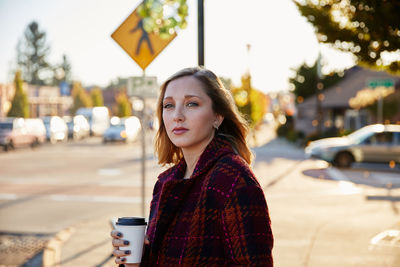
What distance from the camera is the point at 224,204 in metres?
1.67

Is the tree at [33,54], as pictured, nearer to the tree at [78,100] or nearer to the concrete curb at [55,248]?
the tree at [78,100]

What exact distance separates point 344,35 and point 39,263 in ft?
16.2

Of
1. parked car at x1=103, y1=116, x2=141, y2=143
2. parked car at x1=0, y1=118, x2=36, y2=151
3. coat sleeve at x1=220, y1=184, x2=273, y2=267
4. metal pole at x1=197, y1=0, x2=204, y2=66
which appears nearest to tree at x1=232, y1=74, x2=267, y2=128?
parked car at x1=103, y1=116, x2=141, y2=143

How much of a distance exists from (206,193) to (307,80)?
45637 mm

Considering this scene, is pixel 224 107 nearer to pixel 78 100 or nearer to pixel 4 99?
pixel 4 99

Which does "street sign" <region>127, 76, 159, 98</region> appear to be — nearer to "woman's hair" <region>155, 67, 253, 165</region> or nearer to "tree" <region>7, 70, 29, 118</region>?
"woman's hair" <region>155, 67, 253, 165</region>

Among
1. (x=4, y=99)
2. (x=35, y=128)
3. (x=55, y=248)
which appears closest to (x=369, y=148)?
(x=55, y=248)

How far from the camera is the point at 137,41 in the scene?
5.24m

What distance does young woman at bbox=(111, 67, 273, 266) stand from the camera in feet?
5.38

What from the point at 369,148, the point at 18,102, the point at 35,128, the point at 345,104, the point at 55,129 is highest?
the point at 345,104

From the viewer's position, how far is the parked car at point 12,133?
25844 mm

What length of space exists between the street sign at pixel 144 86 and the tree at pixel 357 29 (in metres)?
2.18

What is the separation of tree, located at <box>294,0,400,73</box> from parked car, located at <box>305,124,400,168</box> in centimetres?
1072

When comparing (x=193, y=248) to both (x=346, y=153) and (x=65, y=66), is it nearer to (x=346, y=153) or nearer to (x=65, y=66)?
(x=346, y=153)
